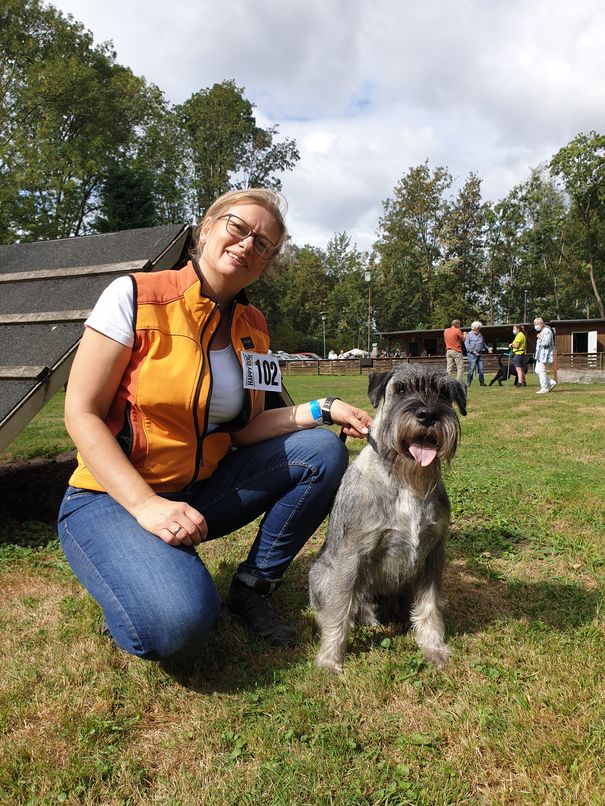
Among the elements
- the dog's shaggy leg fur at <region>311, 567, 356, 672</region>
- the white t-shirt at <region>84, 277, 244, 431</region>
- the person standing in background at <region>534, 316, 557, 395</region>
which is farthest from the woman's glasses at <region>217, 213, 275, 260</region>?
the person standing in background at <region>534, 316, 557, 395</region>

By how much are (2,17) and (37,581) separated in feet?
107

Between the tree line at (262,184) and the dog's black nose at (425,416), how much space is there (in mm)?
1416

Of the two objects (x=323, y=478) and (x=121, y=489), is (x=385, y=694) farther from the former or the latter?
(x=121, y=489)

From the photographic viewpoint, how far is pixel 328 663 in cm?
280

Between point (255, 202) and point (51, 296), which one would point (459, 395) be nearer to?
point (255, 202)

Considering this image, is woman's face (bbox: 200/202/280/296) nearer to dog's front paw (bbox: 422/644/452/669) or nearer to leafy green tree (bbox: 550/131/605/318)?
dog's front paw (bbox: 422/644/452/669)

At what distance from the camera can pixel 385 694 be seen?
101 inches

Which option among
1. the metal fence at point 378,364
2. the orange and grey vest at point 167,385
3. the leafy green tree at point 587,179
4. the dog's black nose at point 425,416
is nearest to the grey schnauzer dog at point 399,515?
the dog's black nose at point 425,416

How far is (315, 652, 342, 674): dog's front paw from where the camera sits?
9.12 ft

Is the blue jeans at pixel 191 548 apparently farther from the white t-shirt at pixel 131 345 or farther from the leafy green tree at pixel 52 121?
the leafy green tree at pixel 52 121

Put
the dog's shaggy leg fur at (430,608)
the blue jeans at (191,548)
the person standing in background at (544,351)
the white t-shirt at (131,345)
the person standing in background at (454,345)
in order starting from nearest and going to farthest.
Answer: the blue jeans at (191,548) → the white t-shirt at (131,345) → the dog's shaggy leg fur at (430,608) → the person standing in background at (544,351) → the person standing in background at (454,345)

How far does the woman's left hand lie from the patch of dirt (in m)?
3.27

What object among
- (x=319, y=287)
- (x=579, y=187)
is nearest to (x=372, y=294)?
(x=319, y=287)

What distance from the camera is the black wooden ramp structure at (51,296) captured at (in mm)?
4195
